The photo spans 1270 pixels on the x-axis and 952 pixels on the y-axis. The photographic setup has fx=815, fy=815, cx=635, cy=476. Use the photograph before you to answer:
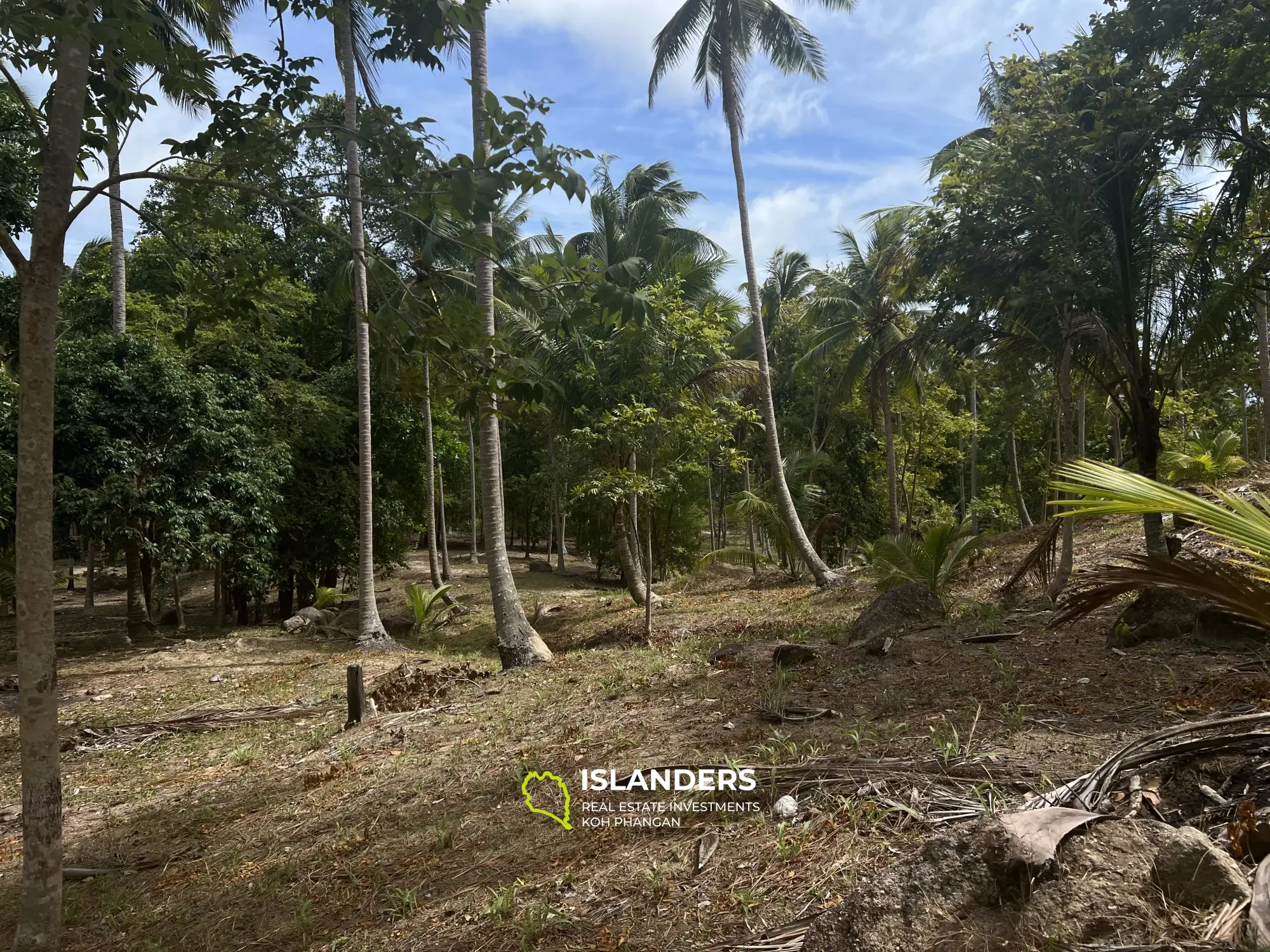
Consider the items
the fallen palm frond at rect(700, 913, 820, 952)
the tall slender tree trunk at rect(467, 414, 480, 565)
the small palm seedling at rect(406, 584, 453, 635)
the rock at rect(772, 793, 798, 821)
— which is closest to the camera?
the fallen palm frond at rect(700, 913, 820, 952)

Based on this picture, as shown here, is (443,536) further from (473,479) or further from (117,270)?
(117,270)

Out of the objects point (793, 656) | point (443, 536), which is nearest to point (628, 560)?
point (443, 536)

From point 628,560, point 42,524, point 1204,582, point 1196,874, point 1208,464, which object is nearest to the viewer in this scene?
point 1196,874

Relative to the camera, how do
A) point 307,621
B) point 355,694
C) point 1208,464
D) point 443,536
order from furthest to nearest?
1. point 443,536
2. point 307,621
3. point 1208,464
4. point 355,694

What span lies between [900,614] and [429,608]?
10745 mm

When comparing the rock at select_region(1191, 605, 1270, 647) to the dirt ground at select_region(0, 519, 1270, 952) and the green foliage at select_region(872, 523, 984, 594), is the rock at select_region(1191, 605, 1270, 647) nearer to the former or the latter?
the dirt ground at select_region(0, 519, 1270, 952)

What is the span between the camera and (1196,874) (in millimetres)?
2318

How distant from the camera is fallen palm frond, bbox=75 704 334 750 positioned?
7988 mm

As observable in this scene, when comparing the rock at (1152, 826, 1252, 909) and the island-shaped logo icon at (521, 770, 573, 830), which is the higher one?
the rock at (1152, 826, 1252, 909)

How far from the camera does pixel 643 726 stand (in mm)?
5633

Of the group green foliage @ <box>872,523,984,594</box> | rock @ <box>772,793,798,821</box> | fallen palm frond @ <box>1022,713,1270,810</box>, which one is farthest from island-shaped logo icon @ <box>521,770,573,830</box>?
green foliage @ <box>872,523,984,594</box>

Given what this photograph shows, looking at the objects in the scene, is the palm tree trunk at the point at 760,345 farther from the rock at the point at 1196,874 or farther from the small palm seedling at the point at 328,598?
the rock at the point at 1196,874

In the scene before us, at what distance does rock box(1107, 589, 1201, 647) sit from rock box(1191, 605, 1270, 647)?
125 millimetres

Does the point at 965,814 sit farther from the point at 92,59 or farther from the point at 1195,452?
the point at 1195,452
